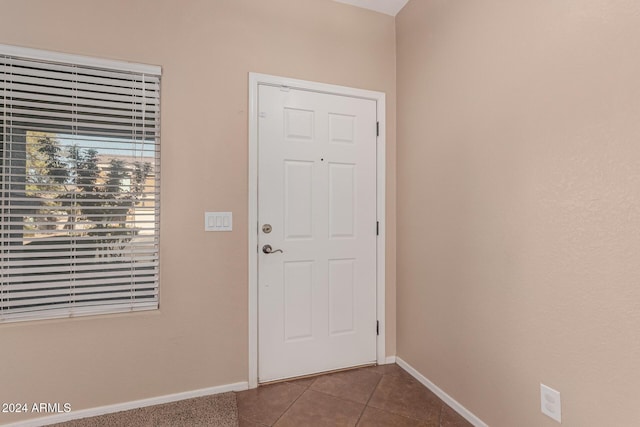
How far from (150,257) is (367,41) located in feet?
7.24

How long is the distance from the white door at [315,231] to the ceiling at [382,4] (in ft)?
2.35

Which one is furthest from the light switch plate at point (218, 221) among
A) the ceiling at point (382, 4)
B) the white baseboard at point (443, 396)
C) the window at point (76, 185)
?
the ceiling at point (382, 4)

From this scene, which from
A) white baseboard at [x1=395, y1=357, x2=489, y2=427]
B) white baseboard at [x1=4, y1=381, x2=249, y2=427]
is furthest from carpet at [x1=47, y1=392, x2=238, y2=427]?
white baseboard at [x1=395, y1=357, x2=489, y2=427]

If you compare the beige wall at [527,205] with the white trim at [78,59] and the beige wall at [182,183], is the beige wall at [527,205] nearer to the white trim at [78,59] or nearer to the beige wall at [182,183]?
the beige wall at [182,183]

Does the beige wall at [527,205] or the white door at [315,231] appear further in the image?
the white door at [315,231]

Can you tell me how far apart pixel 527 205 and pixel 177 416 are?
7.27 feet

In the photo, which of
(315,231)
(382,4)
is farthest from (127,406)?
(382,4)

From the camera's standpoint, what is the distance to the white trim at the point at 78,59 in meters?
1.76

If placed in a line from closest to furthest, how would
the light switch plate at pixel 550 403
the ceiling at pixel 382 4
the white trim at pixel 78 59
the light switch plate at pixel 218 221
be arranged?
the light switch plate at pixel 550 403, the white trim at pixel 78 59, the light switch plate at pixel 218 221, the ceiling at pixel 382 4

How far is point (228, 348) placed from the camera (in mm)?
2150

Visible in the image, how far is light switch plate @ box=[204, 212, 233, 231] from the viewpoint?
2.10 metres

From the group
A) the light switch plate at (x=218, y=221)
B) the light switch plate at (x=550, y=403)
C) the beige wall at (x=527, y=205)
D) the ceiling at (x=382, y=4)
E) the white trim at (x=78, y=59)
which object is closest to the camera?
the beige wall at (x=527, y=205)

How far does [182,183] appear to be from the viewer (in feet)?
6.75

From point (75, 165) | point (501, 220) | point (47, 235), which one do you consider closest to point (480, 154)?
point (501, 220)
